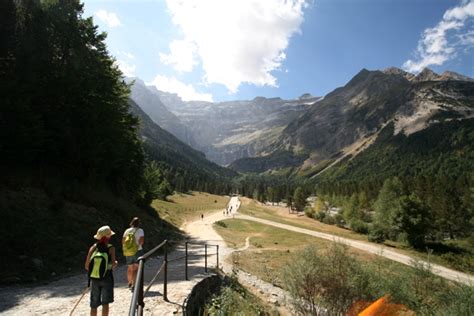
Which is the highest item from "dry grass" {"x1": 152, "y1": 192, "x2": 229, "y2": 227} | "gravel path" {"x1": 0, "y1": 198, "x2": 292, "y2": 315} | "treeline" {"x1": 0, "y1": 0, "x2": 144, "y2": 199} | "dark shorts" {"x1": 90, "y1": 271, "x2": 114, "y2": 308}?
"treeline" {"x1": 0, "y1": 0, "x2": 144, "y2": 199}

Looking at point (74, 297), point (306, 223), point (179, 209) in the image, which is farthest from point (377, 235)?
point (74, 297)

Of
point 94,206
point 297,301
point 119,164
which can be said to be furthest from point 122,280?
point 119,164

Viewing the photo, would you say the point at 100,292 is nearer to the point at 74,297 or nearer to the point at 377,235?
the point at 74,297

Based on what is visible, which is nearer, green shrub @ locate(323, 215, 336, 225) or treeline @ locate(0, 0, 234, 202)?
treeline @ locate(0, 0, 234, 202)

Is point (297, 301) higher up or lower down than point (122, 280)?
lower down

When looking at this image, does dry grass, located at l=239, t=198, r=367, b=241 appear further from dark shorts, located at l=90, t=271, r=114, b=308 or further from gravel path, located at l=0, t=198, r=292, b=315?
dark shorts, located at l=90, t=271, r=114, b=308

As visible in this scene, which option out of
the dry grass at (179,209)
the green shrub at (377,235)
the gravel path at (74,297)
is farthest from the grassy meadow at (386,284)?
the green shrub at (377,235)

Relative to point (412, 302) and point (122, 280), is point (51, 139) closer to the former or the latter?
point (122, 280)

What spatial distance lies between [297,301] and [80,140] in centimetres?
2009

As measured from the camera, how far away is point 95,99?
2464 centimetres

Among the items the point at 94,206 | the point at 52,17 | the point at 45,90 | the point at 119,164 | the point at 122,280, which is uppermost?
the point at 52,17

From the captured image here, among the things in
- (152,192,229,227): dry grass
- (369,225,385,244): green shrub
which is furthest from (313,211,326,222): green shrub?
(369,225,385,244): green shrub

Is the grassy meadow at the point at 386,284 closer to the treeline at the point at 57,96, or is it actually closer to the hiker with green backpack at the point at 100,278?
the hiker with green backpack at the point at 100,278

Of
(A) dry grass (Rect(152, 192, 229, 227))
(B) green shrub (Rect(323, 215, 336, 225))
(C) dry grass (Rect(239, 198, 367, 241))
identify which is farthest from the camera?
(B) green shrub (Rect(323, 215, 336, 225))
